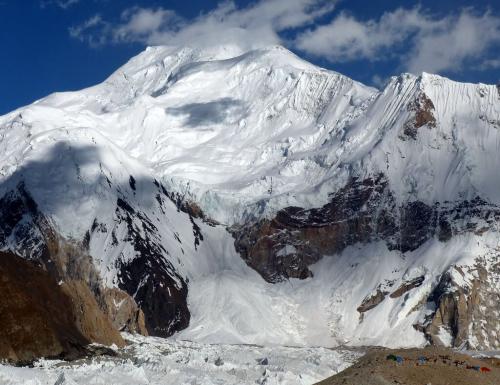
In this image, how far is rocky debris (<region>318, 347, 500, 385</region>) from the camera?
10525 cm

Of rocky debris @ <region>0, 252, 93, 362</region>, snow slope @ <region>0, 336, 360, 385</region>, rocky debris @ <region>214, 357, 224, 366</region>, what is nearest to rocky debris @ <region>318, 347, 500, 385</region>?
snow slope @ <region>0, 336, 360, 385</region>

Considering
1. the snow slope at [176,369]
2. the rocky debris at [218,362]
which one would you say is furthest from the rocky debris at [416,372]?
the rocky debris at [218,362]

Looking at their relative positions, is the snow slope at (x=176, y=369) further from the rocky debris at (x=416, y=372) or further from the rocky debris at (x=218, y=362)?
the rocky debris at (x=416, y=372)

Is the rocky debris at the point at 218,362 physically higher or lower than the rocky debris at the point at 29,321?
lower

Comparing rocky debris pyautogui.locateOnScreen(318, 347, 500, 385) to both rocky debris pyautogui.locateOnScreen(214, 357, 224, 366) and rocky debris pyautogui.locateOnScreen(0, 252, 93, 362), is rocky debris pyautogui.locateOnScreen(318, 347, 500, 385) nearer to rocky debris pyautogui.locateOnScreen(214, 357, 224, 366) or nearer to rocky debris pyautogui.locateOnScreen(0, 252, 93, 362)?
rocky debris pyautogui.locateOnScreen(0, 252, 93, 362)

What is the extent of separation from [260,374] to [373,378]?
56.8m

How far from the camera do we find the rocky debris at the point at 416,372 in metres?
105

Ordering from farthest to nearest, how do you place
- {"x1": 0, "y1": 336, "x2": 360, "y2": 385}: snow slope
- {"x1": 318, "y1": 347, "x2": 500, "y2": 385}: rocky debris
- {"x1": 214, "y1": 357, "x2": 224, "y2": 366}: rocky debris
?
1. {"x1": 214, "y1": 357, "x2": 224, "y2": 366}: rocky debris
2. {"x1": 0, "y1": 336, "x2": 360, "y2": 385}: snow slope
3. {"x1": 318, "y1": 347, "x2": 500, "y2": 385}: rocky debris

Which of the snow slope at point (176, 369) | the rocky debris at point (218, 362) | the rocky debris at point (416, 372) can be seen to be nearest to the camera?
the rocky debris at point (416, 372)

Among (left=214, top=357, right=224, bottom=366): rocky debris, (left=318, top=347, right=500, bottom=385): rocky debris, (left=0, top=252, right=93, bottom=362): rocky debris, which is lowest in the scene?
(left=214, top=357, right=224, bottom=366): rocky debris

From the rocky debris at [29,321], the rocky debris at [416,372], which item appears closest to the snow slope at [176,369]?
the rocky debris at [29,321]

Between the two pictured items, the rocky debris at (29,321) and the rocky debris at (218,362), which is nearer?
the rocky debris at (29,321)

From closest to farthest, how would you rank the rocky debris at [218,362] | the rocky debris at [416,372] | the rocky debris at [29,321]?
the rocky debris at [416,372]
the rocky debris at [29,321]
the rocky debris at [218,362]

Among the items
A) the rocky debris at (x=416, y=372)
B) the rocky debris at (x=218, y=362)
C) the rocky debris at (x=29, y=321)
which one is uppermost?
the rocky debris at (x=29, y=321)
